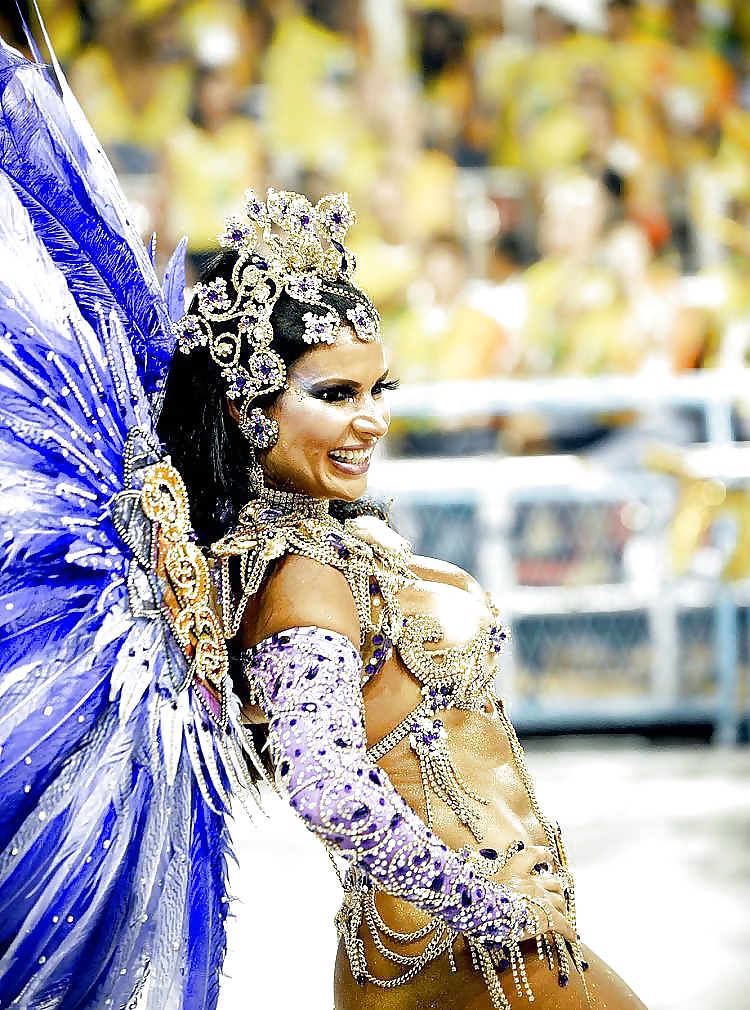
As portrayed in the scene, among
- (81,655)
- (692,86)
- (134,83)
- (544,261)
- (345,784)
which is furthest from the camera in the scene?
(134,83)

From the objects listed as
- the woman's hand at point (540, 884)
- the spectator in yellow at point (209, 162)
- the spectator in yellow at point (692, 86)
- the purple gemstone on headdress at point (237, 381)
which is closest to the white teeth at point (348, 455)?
the purple gemstone on headdress at point (237, 381)

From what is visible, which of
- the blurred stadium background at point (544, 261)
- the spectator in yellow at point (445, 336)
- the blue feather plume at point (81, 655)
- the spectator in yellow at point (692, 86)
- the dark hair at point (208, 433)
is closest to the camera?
the blue feather plume at point (81, 655)

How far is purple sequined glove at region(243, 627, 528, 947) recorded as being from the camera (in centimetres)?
124

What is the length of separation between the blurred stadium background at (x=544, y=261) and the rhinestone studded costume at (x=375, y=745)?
3.87 meters

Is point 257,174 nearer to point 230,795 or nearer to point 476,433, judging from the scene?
point 476,433

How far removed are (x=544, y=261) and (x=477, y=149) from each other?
874 mm

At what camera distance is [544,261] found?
7.57m

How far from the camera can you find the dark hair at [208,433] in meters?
1.44

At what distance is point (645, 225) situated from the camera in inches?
299

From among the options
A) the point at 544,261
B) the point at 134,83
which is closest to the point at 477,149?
the point at 544,261

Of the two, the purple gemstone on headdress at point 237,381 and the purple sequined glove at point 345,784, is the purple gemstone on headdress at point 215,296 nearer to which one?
the purple gemstone on headdress at point 237,381

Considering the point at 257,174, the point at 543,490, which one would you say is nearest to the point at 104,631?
the point at 543,490

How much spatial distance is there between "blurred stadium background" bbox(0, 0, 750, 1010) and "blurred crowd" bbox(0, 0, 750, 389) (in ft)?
0.05

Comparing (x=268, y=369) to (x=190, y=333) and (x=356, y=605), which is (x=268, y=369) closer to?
(x=190, y=333)
